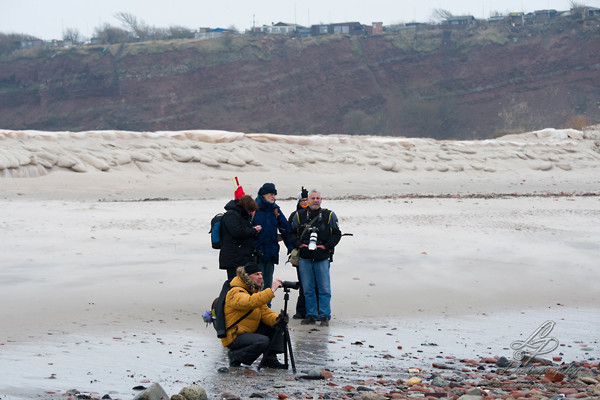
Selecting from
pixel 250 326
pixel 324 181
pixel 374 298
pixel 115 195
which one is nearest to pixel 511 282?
pixel 374 298

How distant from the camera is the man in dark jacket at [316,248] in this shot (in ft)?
27.0

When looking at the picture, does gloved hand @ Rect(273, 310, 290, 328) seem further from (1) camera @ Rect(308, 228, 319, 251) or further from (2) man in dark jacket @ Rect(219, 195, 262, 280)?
(1) camera @ Rect(308, 228, 319, 251)

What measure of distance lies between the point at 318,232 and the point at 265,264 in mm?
651

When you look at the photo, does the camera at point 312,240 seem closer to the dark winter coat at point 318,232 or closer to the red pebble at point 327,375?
the dark winter coat at point 318,232

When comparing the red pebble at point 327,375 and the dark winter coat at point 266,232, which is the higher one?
the dark winter coat at point 266,232

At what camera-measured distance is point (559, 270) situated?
36.1 ft

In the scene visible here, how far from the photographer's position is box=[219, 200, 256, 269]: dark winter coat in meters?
7.34

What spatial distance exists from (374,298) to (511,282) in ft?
6.86

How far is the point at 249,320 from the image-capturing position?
6.51 meters

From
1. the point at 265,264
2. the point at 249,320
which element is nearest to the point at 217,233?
the point at 265,264

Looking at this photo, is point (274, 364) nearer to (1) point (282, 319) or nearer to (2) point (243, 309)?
(1) point (282, 319)

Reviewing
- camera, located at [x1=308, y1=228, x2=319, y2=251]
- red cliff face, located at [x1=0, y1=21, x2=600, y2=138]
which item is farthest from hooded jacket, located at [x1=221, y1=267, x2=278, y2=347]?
red cliff face, located at [x1=0, y1=21, x2=600, y2=138]

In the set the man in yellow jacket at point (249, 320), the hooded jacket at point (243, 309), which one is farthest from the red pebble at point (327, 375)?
the hooded jacket at point (243, 309)

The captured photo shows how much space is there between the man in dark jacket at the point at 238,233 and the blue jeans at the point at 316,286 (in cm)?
97
